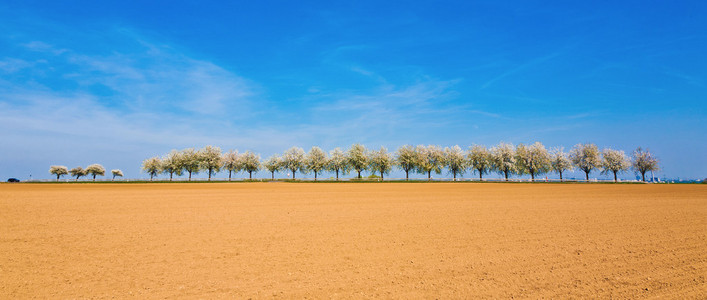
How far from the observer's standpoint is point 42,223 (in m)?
14.3

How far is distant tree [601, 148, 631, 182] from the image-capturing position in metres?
95.1

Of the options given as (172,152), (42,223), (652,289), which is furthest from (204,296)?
(172,152)

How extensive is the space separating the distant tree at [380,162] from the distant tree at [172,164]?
63.5 m

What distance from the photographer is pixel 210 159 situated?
113188 millimetres

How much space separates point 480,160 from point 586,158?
27.1 meters

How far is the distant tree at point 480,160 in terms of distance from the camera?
102m

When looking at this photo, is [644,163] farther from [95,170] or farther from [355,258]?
[95,170]

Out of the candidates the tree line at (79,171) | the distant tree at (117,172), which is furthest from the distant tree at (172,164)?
the distant tree at (117,172)

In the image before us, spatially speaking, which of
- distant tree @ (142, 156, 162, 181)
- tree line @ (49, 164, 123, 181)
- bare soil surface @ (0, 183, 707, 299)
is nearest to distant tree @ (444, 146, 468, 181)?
bare soil surface @ (0, 183, 707, 299)

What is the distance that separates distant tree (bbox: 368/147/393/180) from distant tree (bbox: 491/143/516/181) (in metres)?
30.1

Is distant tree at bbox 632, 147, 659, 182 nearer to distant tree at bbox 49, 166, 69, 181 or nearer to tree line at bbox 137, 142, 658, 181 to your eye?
tree line at bbox 137, 142, 658, 181

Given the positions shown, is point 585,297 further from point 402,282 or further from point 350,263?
point 350,263

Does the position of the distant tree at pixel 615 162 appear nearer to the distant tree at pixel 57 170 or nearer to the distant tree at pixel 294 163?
the distant tree at pixel 294 163

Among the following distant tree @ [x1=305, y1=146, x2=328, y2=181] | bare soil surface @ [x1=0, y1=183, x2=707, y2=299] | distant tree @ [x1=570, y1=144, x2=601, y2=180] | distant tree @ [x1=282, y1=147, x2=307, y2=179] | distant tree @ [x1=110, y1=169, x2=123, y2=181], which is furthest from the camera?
distant tree @ [x1=110, y1=169, x2=123, y2=181]
